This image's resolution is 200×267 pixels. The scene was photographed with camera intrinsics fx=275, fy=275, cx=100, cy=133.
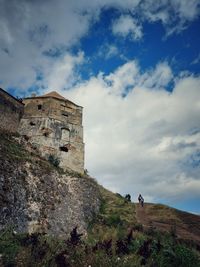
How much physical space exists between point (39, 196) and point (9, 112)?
12416mm

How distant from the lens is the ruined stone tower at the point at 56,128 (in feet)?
97.2

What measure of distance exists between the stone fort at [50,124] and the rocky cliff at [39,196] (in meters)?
3.57

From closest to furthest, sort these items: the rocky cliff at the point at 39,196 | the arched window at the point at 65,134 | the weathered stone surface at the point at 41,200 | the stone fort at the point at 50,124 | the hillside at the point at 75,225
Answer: the hillside at the point at 75,225, the weathered stone surface at the point at 41,200, the rocky cliff at the point at 39,196, the stone fort at the point at 50,124, the arched window at the point at 65,134

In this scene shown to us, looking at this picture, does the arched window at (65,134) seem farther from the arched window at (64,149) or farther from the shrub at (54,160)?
the shrub at (54,160)

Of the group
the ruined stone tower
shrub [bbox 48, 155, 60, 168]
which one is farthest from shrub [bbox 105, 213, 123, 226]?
the ruined stone tower

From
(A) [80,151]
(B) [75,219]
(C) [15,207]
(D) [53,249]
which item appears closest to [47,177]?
(B) [75,219]

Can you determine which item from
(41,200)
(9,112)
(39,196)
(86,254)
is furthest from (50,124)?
(86,254)

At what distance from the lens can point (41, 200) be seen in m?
19.9

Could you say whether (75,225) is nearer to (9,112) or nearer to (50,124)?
(50,124)

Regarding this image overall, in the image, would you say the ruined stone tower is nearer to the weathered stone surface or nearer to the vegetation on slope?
the weathered stone surface

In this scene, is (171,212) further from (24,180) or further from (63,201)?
(24,180)

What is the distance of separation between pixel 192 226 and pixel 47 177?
1337 centimetres

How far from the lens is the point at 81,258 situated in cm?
911

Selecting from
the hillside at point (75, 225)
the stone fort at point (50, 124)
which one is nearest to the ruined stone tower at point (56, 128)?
the stone fort at point (50, 124)
